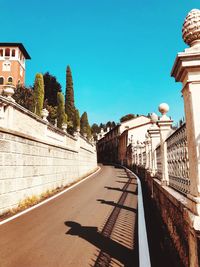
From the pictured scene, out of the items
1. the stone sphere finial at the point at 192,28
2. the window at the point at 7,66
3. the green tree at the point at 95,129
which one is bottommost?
the stone sphere finial at the point at 192,28

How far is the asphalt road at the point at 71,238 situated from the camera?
4148 mm

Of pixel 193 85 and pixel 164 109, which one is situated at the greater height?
pixel 164 109

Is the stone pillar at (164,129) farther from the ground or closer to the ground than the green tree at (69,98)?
closer to the ground

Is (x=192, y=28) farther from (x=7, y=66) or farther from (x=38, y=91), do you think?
(x=7, y=66)

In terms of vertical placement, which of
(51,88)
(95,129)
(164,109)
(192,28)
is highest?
(95,129)

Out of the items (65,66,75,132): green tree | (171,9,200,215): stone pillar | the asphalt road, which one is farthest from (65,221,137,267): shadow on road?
(65,66,75,132): green tree

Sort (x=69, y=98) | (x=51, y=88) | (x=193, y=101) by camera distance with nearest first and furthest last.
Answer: (x=193, y=101) → (x=69, y=98) → (x=51, y=88)

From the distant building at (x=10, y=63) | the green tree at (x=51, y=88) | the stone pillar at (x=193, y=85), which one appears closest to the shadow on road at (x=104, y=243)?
the stone pillar at (x=193, y=85)

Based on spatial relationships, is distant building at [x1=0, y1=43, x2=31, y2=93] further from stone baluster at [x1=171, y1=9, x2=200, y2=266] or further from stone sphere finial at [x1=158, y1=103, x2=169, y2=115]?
stone baluster at [x1=171, y1=9, x2=200, y2=266]

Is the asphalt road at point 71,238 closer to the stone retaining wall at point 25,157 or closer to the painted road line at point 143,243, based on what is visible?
the painted road line at point 143,243

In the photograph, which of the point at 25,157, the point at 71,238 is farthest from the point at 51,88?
the point at 71,238

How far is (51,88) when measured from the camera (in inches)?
1832

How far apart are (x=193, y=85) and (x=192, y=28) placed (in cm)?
69

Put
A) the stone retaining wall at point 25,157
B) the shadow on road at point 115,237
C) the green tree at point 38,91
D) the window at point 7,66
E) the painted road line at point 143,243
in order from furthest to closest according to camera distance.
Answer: the window at point 7,66, the green tree at point 38,91, the stone retaining wall at point 25,157, the shadow on road at point 115,237, the painted road line at point 143,243
